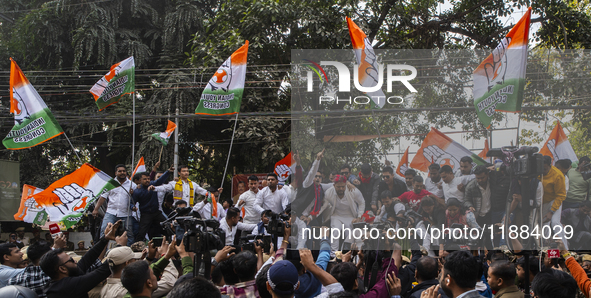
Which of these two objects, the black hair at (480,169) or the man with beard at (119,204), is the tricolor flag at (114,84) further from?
the black hair at (480,169)

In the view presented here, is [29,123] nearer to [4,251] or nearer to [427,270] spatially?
[4,251]

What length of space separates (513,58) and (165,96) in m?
14.7

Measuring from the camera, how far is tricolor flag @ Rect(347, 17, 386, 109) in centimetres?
669

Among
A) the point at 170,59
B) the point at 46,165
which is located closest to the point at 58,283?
the point at 170,59

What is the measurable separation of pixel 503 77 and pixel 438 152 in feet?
4.13

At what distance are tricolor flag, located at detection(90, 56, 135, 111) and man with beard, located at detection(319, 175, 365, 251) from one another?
617 cm

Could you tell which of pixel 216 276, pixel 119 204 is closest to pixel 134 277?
pixel 216 276

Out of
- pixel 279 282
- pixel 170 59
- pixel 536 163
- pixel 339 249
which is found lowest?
pixel 339 249

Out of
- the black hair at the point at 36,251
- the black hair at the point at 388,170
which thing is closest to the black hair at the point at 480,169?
the black hair at the point at 388,170

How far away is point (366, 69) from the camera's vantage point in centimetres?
728

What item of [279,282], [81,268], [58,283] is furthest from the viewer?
[81,268]

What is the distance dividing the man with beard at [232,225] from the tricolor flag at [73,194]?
2403 mm

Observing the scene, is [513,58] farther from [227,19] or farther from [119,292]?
[227,19]

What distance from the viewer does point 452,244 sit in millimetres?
5926
